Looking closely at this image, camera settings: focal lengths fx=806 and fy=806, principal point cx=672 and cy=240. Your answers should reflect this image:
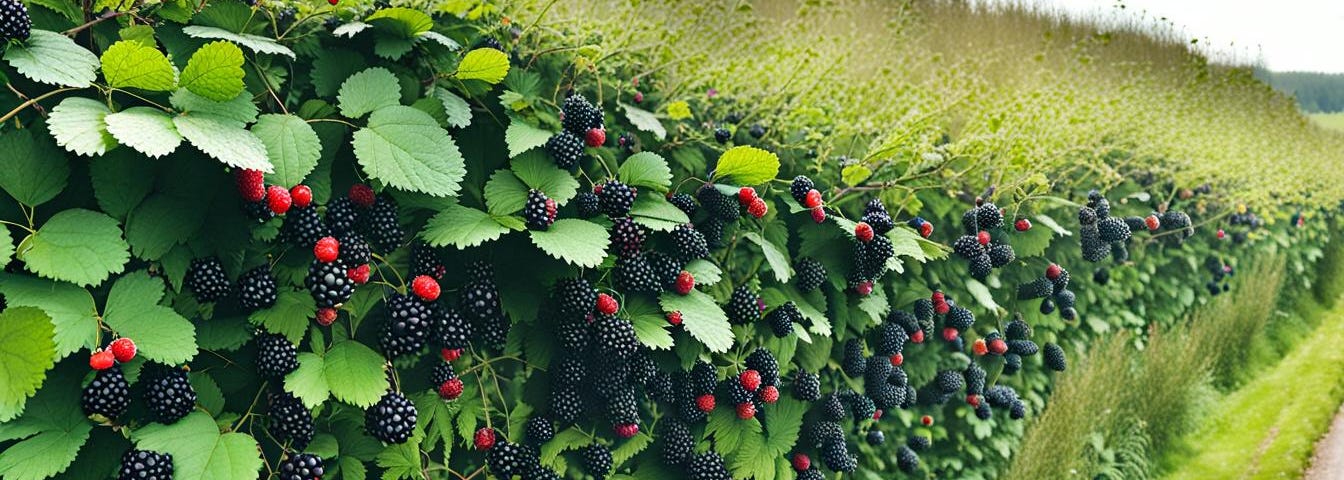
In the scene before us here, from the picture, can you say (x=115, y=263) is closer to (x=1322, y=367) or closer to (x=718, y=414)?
(x=718, y=414)

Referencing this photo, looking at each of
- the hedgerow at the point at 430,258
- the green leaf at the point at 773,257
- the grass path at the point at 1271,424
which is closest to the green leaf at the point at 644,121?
the hedgerow at the point at 430,258

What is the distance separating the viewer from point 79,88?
148 centimetres

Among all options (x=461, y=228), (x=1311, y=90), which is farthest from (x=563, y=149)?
(x=1311, y=90)

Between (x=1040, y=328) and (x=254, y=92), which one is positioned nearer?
(x=254, y=92)

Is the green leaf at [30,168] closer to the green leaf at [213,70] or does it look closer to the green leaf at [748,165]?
the green leaf at [213,70]

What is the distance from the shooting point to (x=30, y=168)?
1.42 m

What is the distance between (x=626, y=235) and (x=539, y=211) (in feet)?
0.84

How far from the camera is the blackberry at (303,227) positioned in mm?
1682

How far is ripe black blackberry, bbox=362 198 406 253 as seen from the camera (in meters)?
1.84

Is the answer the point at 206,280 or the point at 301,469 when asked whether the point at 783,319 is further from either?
the point at 206,280

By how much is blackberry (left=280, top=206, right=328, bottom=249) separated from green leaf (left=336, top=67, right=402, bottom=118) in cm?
23

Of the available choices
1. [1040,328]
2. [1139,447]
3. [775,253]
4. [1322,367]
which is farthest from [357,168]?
[1322,367]

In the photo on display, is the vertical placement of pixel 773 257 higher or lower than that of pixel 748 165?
lower

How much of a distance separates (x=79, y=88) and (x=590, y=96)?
4.48 ft
